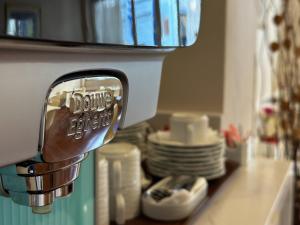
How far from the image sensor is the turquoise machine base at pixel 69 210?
461 millimetres

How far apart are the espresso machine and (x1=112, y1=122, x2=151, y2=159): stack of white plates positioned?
70cm

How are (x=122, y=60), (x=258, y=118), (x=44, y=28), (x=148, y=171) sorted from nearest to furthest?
(x=44, y=28)
(x=122, y=60)
(x=148, y=171)
(x=258, y=118)

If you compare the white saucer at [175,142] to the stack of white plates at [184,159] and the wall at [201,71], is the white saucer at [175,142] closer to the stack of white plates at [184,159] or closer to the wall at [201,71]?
the stack of white plates at [184,159]

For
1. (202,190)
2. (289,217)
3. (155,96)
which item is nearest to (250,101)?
(289,217)

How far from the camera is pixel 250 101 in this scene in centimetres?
201

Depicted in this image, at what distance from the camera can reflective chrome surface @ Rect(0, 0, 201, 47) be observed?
25cm

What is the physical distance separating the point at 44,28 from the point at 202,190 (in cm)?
74

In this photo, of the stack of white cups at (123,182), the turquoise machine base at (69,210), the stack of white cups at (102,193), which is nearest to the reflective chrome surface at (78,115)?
the turquoise machine base at (69,210)

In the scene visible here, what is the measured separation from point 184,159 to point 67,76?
0.80 meters

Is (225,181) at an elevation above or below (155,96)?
below

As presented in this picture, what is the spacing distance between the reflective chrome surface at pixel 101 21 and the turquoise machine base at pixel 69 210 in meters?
0.23

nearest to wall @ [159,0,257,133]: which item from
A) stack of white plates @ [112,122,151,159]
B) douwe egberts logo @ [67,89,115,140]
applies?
stack of white plates @ [112,122,151,159]

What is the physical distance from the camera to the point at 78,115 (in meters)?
0.32

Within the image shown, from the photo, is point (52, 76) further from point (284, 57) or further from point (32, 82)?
point (284, 57)
